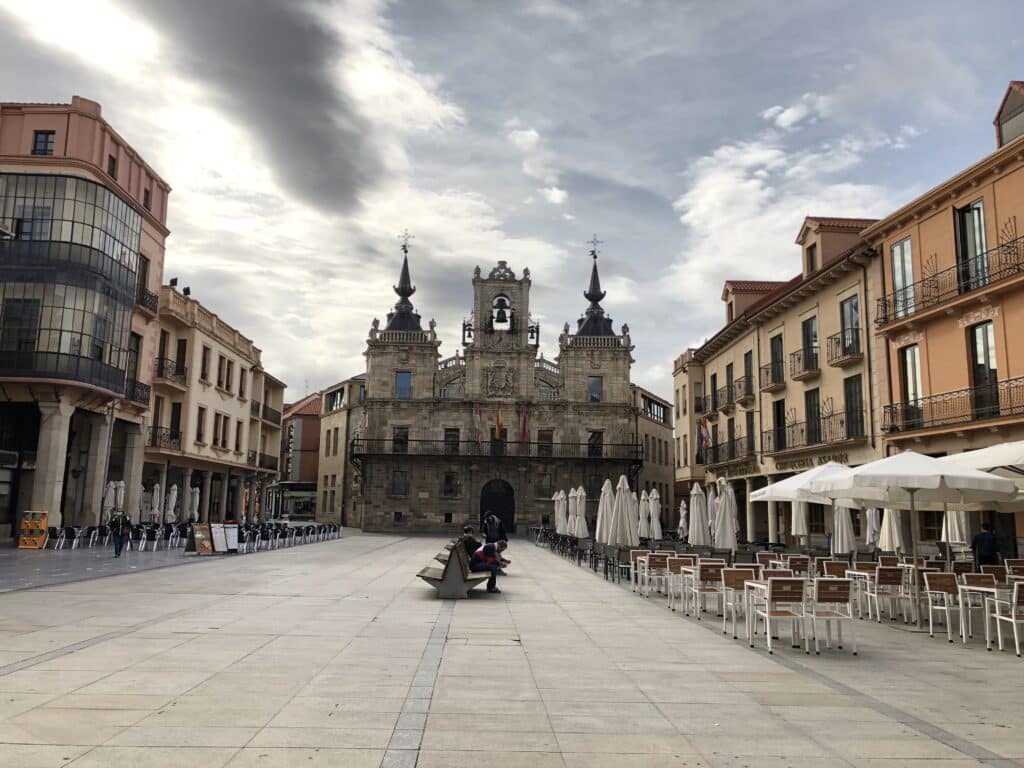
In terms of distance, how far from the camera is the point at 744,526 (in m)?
37.2

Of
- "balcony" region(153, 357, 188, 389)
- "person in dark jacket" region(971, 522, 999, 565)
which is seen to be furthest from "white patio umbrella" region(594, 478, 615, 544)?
"balcony" region(153, 357, 188, 389)

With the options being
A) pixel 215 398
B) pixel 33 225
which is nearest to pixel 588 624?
pixel 33 225

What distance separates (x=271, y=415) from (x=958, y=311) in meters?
43.9

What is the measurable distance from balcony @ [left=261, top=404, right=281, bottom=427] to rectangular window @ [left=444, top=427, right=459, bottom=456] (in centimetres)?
1185

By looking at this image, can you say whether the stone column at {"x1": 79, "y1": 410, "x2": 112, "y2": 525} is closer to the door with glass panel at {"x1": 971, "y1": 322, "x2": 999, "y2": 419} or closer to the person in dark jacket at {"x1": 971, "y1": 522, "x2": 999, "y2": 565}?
the person in dark jacket at {"x1": 971, "y1": 522, "x2": 999, "y2": 565}

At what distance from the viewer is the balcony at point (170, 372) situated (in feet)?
114

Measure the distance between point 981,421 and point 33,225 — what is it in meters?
29.0

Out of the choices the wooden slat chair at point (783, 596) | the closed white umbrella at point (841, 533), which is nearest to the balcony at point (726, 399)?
the closed white umbrella at point (841, 533)

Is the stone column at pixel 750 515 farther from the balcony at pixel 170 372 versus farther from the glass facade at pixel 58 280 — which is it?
the balcony at pixel 170 372

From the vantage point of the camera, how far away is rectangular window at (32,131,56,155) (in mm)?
28281

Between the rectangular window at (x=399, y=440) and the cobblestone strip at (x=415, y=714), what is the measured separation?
43.8 m

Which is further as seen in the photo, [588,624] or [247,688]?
[588,624]

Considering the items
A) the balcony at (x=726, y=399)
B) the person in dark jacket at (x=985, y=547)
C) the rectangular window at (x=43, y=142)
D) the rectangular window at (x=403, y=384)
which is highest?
the rectangular window at (x=43, y=142)

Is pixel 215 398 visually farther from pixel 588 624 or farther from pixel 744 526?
pixel 588 624
